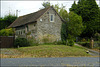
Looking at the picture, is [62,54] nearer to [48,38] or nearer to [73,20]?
[48,38]

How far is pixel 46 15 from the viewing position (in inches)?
1489

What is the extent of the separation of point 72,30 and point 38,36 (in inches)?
327

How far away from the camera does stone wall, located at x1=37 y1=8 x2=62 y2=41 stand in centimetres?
3694

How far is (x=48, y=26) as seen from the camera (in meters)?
38.2

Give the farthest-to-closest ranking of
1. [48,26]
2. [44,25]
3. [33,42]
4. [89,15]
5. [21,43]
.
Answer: [89,15] → [48,26] → [44,25] → [33,42] → [21,43]

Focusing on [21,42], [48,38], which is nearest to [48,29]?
[48,38]

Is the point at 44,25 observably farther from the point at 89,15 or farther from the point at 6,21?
the point at 6,21

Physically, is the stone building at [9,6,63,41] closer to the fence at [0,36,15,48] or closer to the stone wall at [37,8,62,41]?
the stone wall at [37,8,62,41]

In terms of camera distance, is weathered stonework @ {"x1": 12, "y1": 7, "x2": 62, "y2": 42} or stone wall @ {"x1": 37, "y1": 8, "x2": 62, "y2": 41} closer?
weathered stonework @ {"x1": 12, "y1": 7, "x2": 62, "y2": 42}

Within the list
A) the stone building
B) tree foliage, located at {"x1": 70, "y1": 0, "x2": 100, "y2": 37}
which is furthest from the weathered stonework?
tree foliage, located at {"x1": 70, "y1": 0, "x2": 100, "y2": 37}

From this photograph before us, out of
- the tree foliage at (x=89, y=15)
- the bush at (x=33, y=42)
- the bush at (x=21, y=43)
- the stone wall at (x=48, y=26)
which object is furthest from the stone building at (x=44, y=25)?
the tree foliage at (x=89, y=15)

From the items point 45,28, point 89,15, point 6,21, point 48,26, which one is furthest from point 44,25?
point 6,21

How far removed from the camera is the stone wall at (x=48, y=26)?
36938mm

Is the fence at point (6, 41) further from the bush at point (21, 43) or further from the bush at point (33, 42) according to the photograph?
the bush at point (33, 42)
